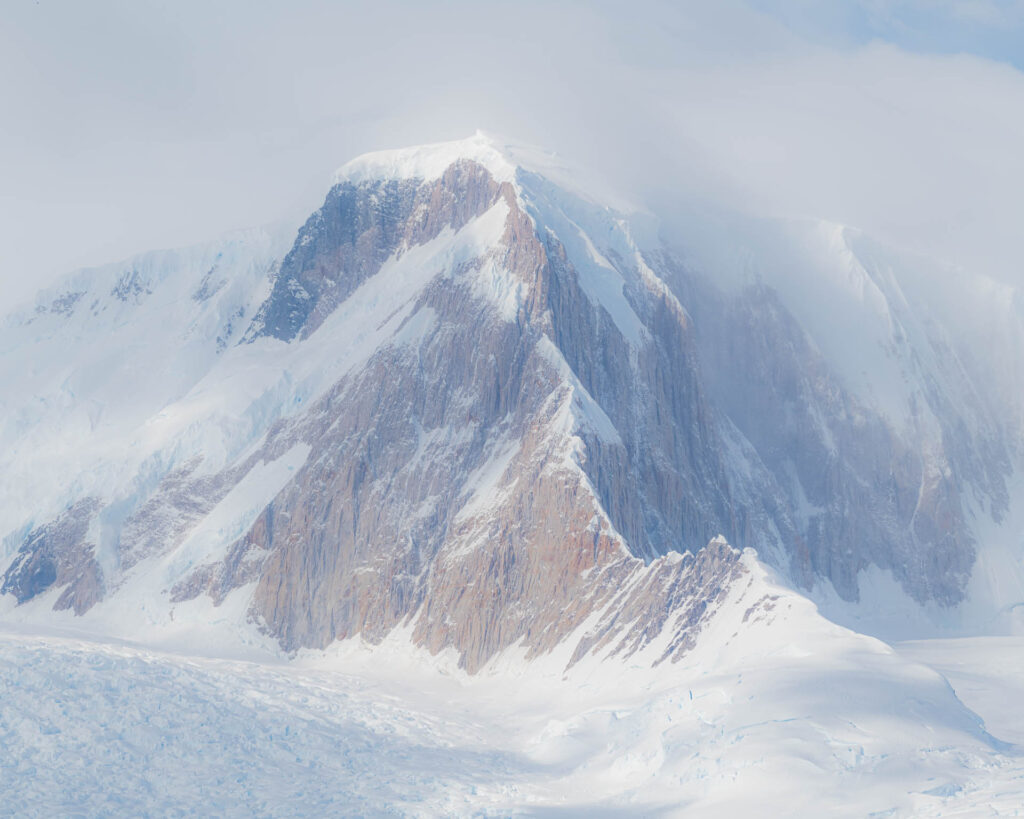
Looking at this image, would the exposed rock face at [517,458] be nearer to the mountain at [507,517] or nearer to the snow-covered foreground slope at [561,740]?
the mountain at [507,517]

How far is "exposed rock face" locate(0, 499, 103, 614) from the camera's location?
468 ft

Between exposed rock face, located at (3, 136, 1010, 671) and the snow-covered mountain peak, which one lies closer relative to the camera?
A: exposed rock face, located at (3, 136, 1010, 671)

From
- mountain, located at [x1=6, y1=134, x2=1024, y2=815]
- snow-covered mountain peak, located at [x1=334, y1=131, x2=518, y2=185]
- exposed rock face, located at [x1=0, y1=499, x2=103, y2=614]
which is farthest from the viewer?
snow-covered mountain peak, located at [x1=334, y1=131, x2=518, y2=185]

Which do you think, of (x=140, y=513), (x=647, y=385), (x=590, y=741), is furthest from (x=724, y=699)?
(x=140, y=513)

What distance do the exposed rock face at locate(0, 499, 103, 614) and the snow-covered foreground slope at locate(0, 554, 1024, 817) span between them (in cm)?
4070

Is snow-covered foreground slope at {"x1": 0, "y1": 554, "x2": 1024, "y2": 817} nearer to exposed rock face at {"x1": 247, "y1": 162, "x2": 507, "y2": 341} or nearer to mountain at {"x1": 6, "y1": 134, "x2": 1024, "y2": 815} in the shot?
mountain at {"x1": 6, "y1": 134, "x2": 1024, "y2": 815}

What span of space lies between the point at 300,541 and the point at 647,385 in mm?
40964

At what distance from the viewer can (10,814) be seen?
67.1 metres

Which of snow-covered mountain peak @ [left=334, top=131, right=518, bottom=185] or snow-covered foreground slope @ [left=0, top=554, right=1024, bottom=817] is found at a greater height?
snow-covered mountain peak @ [left=334, top=131, right=518, bottom=185]

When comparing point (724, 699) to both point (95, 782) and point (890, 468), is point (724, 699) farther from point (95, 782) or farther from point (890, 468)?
point (890, 468)

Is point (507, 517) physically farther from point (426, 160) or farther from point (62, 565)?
point (426, 160)

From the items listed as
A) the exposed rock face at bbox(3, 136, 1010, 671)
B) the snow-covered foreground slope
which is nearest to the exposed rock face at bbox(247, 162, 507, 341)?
the exposed rock face at bbox(3, 136, 1010, 671)

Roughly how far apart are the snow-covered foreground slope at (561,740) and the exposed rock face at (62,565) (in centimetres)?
4070

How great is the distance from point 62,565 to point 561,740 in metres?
78.4
